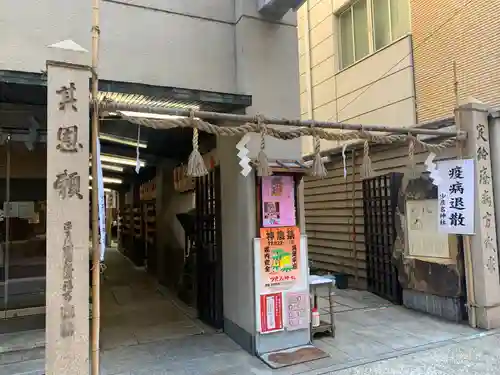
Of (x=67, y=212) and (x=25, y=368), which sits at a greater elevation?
(x=67, y=212)

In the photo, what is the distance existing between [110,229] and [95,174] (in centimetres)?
2035

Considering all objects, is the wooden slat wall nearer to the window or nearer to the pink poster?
the pink poster

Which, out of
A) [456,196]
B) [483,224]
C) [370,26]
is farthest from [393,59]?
[483,224]

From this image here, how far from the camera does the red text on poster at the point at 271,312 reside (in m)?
5.47

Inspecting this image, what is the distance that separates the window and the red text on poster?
8.66 meters

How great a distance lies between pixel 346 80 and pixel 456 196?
23.3 feet

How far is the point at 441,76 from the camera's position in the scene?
9.74 m

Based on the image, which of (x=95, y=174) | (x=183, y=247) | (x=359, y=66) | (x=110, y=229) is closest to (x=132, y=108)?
(x=95, y=174)

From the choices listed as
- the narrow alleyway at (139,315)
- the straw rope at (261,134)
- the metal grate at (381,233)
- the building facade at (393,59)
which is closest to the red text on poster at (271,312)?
the narrow alleyway at (139,315)

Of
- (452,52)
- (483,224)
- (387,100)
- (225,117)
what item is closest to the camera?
(225,117)

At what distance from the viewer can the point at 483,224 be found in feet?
21.6

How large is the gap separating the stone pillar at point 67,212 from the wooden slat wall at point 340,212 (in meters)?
6.39

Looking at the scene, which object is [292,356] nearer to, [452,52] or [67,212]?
[67,212]

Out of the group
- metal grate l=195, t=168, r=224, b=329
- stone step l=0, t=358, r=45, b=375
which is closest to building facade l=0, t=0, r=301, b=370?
metal grate l=195, t=168, r=224, b=329
